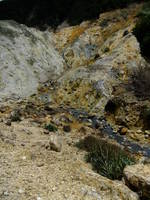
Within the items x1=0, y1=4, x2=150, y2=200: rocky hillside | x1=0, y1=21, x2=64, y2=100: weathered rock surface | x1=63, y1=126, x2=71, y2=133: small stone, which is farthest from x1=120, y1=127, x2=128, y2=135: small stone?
x1=0, y1=21, x2=64, y2=100: weathered rock surface

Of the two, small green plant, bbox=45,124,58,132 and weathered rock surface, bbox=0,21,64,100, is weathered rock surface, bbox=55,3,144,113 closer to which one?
weathered rock surface, bbox=0,21,64,100

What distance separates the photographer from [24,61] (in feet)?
80.9

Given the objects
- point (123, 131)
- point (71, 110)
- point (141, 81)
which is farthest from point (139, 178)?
point (141, 81)

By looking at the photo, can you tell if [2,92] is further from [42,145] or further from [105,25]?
[105,25]

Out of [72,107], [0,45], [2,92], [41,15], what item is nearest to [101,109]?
[72,107]

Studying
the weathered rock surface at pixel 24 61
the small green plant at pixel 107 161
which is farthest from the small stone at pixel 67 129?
the weathered rock surface at pixel 24 61

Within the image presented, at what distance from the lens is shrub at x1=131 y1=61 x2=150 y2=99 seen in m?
19.1

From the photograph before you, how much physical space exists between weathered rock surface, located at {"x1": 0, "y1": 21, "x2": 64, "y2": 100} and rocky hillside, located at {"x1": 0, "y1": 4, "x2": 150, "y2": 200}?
6 centimetres

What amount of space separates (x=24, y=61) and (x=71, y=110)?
684 centimetres

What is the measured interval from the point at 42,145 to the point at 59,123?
13.7ft

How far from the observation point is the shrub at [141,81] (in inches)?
750

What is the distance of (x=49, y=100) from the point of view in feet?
68.6

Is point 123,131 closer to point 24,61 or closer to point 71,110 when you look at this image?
point 71,110

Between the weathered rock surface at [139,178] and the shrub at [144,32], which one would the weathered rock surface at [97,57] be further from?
the weathered rock surface at [139,178]
